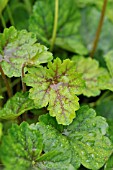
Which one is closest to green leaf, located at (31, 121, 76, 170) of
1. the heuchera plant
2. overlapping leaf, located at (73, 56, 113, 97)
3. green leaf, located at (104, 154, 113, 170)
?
the heuchera plant

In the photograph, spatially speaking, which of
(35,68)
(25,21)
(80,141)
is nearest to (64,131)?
(80,141)

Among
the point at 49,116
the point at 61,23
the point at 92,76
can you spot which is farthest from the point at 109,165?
the point at 61,23

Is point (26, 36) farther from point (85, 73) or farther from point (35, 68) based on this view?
point (85, 73)

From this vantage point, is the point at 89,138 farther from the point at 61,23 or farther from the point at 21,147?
the point at 61,23

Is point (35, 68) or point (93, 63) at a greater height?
point (35, 68)

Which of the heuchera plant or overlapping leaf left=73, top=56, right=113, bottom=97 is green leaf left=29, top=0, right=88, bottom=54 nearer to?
overlapping leaf left=73, top=56, right=113, bottom=97


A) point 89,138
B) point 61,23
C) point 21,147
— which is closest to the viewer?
point 21,147

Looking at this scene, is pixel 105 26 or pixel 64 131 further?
pixel 105 26
